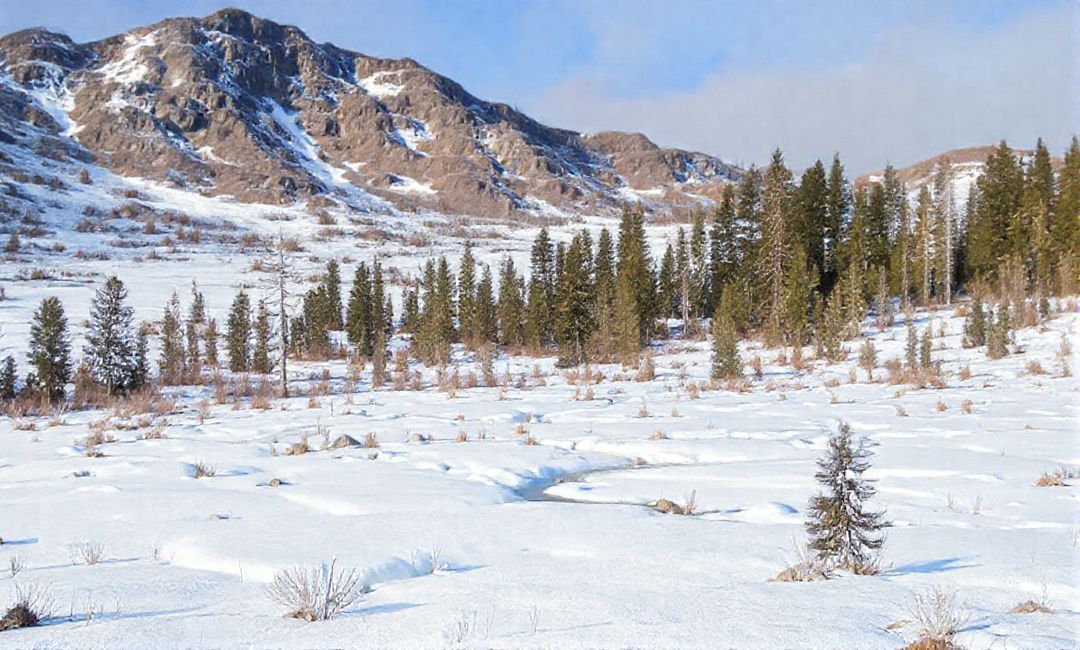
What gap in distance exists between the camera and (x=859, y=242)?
45.1 metres

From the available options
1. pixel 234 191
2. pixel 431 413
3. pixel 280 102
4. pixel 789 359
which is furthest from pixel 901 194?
pixel 280 102

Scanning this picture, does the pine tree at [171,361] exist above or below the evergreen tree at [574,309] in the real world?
below

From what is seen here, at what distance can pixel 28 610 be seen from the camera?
3.25 meters

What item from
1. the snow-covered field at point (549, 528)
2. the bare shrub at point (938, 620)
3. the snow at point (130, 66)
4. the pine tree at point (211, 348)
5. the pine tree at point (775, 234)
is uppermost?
the snow at point (130, 66)

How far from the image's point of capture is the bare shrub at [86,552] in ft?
14.8

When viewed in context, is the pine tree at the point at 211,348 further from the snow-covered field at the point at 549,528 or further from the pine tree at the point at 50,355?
the snow-covered field at the point at 549,528

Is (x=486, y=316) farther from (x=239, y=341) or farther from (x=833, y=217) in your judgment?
(x=833, y=217)

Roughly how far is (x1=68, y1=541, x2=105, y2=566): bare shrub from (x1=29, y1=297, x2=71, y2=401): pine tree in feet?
72.3

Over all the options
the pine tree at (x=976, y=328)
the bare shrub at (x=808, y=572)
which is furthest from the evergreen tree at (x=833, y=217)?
the bare shrub at (x=808, y=572)

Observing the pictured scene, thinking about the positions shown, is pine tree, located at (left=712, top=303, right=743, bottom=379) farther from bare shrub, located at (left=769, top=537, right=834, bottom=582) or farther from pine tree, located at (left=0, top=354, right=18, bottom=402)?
pine tree, located at (left=0, top=354, right=18, bottom=402)

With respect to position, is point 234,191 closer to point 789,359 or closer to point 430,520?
point 789,359

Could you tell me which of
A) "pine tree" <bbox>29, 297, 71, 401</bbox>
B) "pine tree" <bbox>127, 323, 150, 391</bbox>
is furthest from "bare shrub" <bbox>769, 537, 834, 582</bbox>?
"pine tree" <bbox>127, 323, 150, 391</bbox>

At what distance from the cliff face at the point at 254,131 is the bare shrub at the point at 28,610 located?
109789 mm

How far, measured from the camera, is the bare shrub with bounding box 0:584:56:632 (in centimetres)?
319
